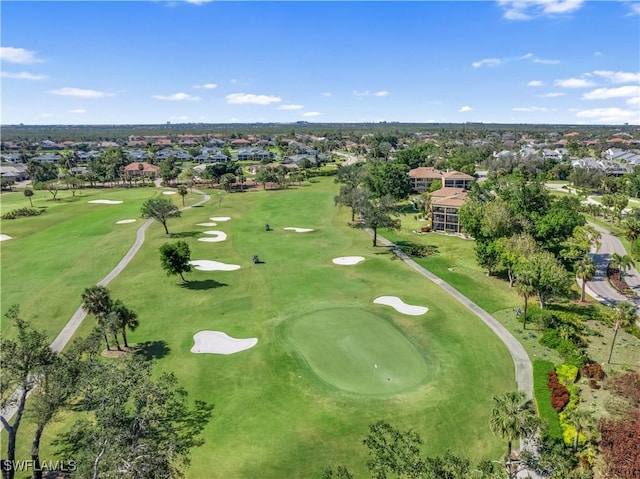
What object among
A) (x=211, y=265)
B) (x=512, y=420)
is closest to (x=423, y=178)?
(x=211, y=265)

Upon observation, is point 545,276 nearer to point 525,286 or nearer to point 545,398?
point 525,286

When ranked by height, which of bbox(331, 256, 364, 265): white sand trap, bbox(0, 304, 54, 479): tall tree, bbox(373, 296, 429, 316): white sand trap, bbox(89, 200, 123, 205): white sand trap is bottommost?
bbox(373, 296, 429, 316): white sand trap

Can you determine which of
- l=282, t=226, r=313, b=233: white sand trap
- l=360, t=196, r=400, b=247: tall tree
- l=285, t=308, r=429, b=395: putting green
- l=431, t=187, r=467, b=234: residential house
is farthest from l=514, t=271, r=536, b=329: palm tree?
l=282, t=226, r=313, b=233: white sand trap

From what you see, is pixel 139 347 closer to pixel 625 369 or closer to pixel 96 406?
pixel 96 406

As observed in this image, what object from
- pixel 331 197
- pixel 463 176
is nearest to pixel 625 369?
pixel 463 176

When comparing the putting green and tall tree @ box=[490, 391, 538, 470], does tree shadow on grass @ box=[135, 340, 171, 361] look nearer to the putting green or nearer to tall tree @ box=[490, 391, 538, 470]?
the putting green

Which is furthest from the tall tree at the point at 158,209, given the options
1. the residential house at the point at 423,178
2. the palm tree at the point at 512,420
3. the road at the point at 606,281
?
the residential house at the point at 423,178

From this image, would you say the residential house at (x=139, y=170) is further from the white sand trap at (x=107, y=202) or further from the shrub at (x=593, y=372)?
the shrub at (x=593, y=372)
